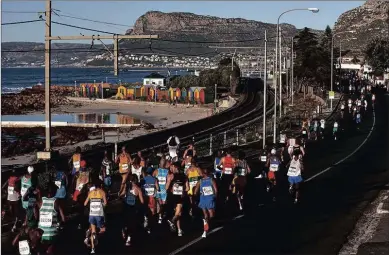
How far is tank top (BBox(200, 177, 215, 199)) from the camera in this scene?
1341 cm

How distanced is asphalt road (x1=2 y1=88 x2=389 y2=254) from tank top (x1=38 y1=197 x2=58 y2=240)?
1135 millimetres

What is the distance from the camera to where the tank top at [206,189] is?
13.4 m

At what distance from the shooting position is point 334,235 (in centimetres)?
1416

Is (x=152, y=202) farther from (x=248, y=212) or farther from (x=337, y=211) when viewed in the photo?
(x=337, y=211)

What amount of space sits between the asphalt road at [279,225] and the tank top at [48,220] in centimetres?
113

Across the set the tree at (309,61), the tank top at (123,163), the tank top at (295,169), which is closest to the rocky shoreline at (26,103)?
the tree at (309,61)

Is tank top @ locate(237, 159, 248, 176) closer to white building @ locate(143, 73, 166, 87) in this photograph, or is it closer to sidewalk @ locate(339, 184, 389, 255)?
sidewalk @ locate(339, 184, 389, 255)

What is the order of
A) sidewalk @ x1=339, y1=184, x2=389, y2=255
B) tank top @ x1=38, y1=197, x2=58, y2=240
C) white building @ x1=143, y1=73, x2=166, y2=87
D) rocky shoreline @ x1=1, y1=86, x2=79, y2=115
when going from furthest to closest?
white building @ x1=143, y1=73, x2=166, y2=87 < rocky shoreline @ x1=1, y1=86, x2=79, y2=115 < sidewalk @ x1=339, y1=184, x2=389, y2=255 < tank top @ x1=38, y1=197, x2=58, y2=240

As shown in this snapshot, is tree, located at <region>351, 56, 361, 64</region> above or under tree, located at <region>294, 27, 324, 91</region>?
above

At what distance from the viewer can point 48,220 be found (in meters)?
11.0

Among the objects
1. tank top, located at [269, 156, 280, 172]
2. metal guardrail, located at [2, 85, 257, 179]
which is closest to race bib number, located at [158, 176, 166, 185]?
metal guardrail, located at [2, 85, 257, 179]

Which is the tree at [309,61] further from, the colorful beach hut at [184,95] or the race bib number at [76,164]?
the race bib number at [76,164]

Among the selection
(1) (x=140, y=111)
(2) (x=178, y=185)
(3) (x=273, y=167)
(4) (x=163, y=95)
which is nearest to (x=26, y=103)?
(4) (x=163, y=95)

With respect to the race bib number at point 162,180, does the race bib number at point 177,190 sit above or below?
below
